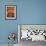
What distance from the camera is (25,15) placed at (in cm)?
515

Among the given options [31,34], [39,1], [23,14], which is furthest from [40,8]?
[31,34]

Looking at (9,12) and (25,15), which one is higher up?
(9,12)

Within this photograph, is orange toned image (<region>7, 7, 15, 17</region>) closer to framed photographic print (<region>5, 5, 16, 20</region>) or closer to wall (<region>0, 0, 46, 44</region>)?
framed photographic print (<region>5, 5, 16, 20</region>)

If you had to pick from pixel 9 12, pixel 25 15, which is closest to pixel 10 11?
pixel 9 12

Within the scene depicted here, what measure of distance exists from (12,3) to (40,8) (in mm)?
1065

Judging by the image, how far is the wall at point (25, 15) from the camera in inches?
203

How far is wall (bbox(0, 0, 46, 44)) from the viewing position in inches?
203

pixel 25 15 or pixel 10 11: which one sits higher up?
pixel 10 11

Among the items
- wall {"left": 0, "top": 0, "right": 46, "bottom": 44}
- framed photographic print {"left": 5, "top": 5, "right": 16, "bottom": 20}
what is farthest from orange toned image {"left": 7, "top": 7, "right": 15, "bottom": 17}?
wall {"left": 0, "top": 0, "right": 46, "bottom": 44}

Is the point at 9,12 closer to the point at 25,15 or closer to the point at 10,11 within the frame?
the point at 10,11

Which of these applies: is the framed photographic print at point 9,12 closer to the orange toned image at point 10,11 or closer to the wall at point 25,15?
the orange toned image at point 10,11

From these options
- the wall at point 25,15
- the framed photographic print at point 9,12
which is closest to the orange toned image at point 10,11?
the framed photographic print at point 9,12

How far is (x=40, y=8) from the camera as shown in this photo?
5.15 metres

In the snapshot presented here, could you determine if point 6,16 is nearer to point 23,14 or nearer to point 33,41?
point 23,14
